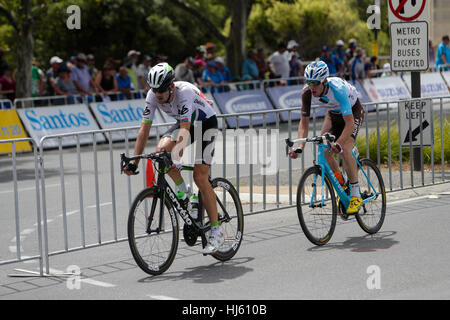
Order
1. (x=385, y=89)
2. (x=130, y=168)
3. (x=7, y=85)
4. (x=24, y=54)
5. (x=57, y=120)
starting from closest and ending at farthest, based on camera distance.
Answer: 1. (x=130, y=168)
2. (x=57, y=120)
3. (x=7, y=85)
4. (x=24, y=54)
5. (x=385, y=89)

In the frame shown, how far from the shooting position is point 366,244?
27.5 ft

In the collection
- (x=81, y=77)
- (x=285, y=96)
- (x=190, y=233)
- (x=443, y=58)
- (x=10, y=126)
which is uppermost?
(x=443, y=58)

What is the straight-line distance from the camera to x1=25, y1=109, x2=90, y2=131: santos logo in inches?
741

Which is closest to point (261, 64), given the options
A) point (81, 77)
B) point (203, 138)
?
point (81, 77)

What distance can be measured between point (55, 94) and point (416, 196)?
39.2ft

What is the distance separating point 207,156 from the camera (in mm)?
7582

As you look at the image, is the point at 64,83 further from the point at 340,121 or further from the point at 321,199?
the point at 321,199

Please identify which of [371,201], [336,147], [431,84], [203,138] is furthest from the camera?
[431,84]

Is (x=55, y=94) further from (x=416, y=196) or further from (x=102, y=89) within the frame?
(x=416, y=196)

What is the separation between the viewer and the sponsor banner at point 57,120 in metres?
18.7

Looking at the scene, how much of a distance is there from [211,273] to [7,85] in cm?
1464

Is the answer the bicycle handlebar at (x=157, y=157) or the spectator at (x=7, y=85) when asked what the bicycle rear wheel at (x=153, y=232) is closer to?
the bicycle handlebar at (x=157, y=157)

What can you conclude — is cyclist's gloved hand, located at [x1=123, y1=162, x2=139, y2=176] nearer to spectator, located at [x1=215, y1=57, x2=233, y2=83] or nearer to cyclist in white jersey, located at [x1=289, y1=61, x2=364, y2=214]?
cyclist in white jersey, located at [x1=289, y1=61, x2=364, y2=214]
